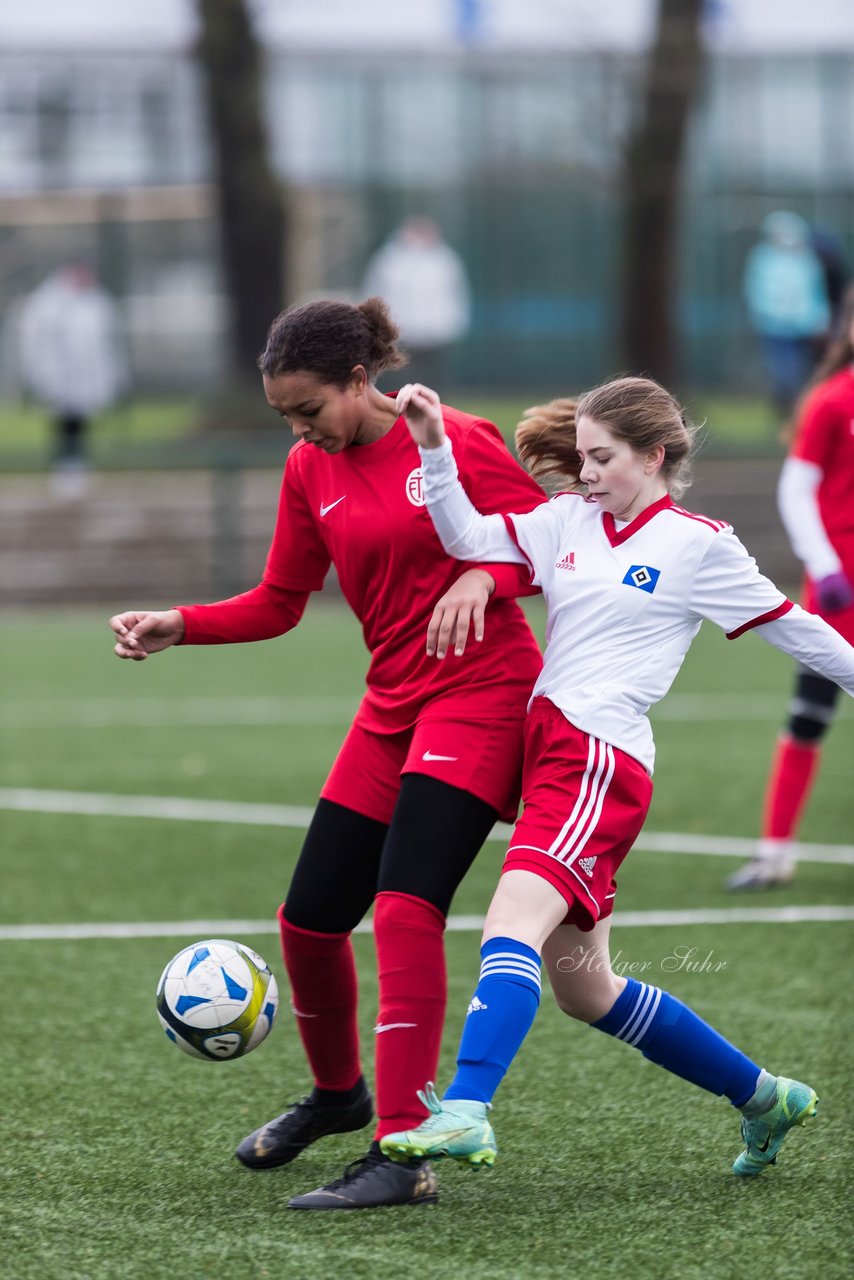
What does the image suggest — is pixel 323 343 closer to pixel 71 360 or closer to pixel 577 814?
pixel 577 814

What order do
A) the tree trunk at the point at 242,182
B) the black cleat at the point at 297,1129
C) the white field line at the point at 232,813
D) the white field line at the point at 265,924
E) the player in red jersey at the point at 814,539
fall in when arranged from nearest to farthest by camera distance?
the black cleat at the point at 297,1129
the white field line at the point at 265,924
the player in red jersey at the point at 814,539
the white field line at the point at 232,813
the tree trunk at the point at 242,182

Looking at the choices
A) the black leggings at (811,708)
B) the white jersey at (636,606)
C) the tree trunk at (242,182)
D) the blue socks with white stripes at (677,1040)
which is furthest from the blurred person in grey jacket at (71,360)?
the blue socks with white stripes at (677,1040)

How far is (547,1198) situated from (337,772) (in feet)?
3.34

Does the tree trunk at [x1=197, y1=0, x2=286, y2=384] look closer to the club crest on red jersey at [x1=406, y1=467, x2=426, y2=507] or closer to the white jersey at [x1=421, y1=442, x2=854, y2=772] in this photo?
the club crest on red jersey at [x1=406, y1=467, x2=426, y2=507]

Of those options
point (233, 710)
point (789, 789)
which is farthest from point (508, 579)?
point (233, 710)

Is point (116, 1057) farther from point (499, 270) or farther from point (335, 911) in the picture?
point (499, 270)

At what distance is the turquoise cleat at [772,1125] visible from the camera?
4.17 meters

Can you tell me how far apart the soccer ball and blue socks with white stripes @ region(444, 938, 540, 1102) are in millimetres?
726

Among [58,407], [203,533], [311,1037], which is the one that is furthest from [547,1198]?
[58,407]

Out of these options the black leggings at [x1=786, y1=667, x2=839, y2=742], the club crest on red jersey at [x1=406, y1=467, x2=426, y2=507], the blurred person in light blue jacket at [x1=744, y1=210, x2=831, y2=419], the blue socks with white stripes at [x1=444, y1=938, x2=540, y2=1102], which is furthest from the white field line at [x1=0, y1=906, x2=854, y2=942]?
the blurred person in light blue jacket at [x1=744, y1=210, x2=831, y2=419]

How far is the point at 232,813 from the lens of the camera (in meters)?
8.91

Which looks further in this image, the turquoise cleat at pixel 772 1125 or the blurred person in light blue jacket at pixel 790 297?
the blurred person in light blue jacket at pixel 790 297

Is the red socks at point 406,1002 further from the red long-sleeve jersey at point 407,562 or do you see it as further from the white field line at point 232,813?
the white field line at point 232,813

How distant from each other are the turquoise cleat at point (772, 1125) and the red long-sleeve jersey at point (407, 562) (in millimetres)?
1033
